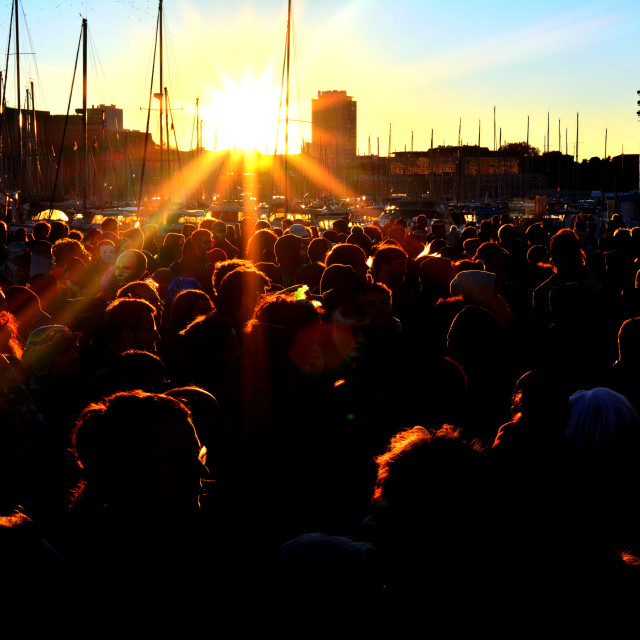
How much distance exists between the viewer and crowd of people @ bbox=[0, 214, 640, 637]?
2.02 metres

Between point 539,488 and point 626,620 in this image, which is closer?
point 626,620

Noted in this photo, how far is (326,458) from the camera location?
12.7 ft

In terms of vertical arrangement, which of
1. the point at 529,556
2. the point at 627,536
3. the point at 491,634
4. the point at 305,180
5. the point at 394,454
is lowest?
the point at 627,536

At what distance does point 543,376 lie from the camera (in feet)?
11.1

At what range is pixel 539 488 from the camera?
8.00 feet

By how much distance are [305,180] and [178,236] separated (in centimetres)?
9541

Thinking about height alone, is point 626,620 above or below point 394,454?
below

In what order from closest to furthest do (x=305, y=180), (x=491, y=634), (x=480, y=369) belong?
1. (x=491, y=634)
2. (x=480, y=369)
3. (x=305, y=180)

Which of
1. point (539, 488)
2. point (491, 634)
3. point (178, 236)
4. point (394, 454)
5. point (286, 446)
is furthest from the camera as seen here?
point (178, 236)

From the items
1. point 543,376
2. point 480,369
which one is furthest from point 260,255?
point 543,376

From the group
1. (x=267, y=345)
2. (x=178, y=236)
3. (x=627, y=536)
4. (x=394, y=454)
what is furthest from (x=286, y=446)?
(x=178, y=236)

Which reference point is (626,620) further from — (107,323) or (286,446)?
(107,323)

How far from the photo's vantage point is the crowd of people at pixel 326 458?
6.62 feet

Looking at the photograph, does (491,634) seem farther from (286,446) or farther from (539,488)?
(286,446)
